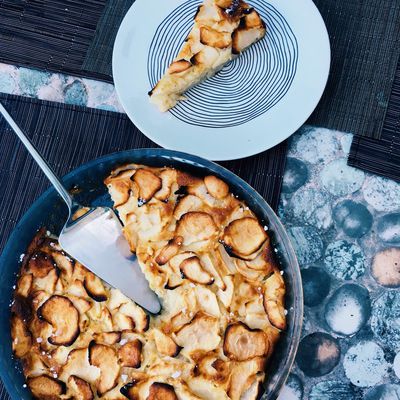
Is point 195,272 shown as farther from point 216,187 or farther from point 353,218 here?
point 353,218

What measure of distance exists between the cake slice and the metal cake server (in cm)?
34

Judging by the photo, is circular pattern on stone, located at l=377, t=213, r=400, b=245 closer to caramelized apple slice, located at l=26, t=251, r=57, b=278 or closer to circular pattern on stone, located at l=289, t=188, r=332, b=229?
circular pattern on stone, located at l=289, t=188, r=332, b=229

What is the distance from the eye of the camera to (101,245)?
1443 millimetres

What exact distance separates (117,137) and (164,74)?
0.65ft

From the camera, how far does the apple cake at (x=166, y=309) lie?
1343mm

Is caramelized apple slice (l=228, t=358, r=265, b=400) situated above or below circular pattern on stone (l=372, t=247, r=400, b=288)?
below

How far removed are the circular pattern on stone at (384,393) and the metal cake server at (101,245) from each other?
535mm

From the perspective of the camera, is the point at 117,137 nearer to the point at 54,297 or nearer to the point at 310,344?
the point at 54,297

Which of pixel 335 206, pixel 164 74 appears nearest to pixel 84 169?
pixel 164 74

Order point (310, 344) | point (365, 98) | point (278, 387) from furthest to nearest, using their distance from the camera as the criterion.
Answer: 1. point (365, 98)
2. point (310, 344)
3. point (278, 387)

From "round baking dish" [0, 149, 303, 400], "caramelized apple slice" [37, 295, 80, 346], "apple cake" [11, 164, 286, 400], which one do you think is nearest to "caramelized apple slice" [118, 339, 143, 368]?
"apple cake" [11, 164, 286, 400]

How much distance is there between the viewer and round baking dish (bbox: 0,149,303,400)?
54.0 inches

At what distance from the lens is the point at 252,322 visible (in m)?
1.37

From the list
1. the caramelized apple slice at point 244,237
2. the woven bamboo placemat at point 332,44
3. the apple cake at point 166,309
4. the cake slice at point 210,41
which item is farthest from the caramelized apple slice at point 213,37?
the caramelized apple slice at point 244,237
